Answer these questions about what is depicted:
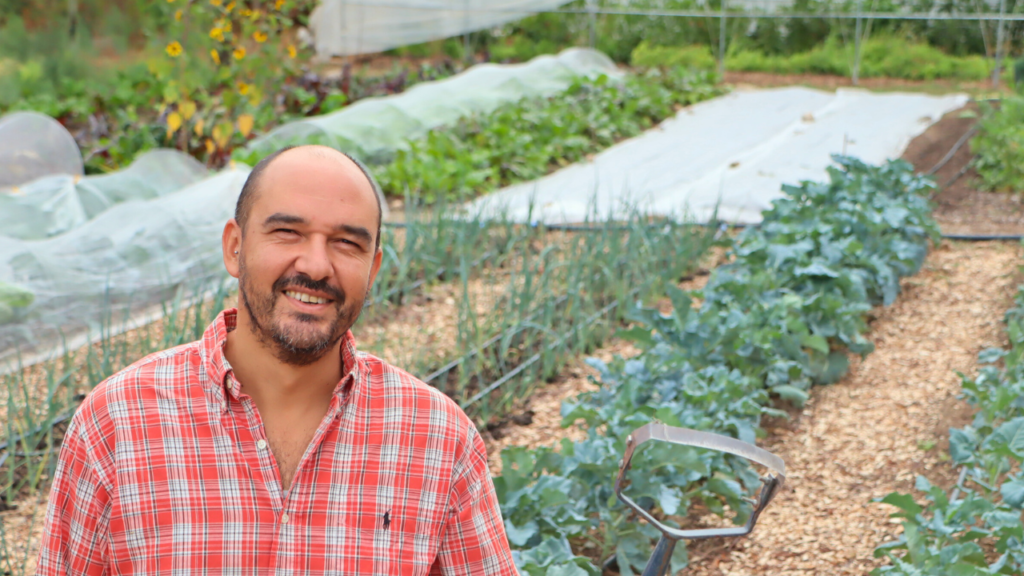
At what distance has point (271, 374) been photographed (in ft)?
3.89

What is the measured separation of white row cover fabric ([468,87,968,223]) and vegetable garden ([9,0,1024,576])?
0.31 m

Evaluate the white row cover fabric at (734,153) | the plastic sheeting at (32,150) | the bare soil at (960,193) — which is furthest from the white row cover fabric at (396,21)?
the plastic sheeting at (32,150)

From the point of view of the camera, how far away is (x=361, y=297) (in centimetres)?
119

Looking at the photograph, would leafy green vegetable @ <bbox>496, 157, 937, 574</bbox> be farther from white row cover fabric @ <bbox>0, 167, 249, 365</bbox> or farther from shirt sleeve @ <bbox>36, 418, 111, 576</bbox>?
white row cover fabric @ <bbox>0, 167, 249, 365</bbox>

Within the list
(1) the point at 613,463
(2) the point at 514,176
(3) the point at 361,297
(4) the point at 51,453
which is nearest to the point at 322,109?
(2) the point at 514,176

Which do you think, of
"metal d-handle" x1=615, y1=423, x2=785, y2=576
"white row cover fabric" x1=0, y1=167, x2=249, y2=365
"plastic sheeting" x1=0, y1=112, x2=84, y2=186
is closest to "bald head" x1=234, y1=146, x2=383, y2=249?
"metal d-handle" x1=615, y1=423, x2=785, y2=576

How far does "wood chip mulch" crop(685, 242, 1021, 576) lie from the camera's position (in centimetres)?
240

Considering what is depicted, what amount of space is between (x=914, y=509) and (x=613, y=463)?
0.66m

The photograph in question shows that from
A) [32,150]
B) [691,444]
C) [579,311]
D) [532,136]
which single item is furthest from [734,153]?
[691,444]

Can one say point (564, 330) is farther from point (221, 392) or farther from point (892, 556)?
point (221, 392)

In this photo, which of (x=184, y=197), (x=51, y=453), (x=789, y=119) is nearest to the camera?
(x=51, y=453)

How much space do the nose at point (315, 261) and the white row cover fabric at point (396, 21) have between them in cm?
1018

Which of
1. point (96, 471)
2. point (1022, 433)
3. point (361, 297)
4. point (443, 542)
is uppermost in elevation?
point (361, 297)

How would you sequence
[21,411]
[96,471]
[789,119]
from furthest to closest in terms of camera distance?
[789,119] < [21,411] < [96,471]
